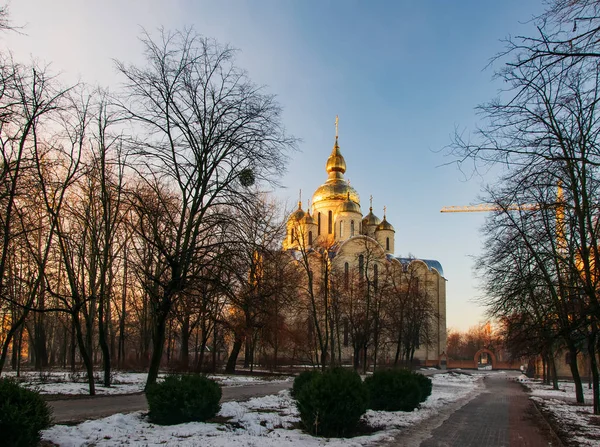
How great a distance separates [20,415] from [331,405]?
589 centimetres

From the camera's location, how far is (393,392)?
1534 centimetres

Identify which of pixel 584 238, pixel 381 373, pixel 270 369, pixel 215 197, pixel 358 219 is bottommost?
pixel 270 369

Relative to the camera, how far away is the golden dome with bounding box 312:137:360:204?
6532 cm

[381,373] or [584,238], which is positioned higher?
[584,238]

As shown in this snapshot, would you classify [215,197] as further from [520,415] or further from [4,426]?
[520,415]

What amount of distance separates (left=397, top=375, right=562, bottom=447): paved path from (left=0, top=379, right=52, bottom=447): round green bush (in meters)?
6.58

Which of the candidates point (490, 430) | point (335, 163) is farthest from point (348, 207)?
point (490, 430)

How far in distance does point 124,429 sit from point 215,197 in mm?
6122

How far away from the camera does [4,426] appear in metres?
7.35

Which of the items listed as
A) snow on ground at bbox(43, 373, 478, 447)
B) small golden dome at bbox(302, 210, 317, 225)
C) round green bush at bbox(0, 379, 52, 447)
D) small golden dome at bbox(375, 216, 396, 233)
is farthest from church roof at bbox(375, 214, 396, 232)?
round green bush at bbox(0, 379, 52, 447)

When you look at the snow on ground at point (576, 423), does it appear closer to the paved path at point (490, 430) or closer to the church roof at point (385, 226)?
the paved path at point (490, 430)

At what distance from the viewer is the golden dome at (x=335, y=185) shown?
65.3 meters

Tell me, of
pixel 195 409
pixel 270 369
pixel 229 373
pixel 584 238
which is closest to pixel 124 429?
pixel 195 409

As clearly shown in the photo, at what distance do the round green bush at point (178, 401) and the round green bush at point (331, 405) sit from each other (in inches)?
81.4
